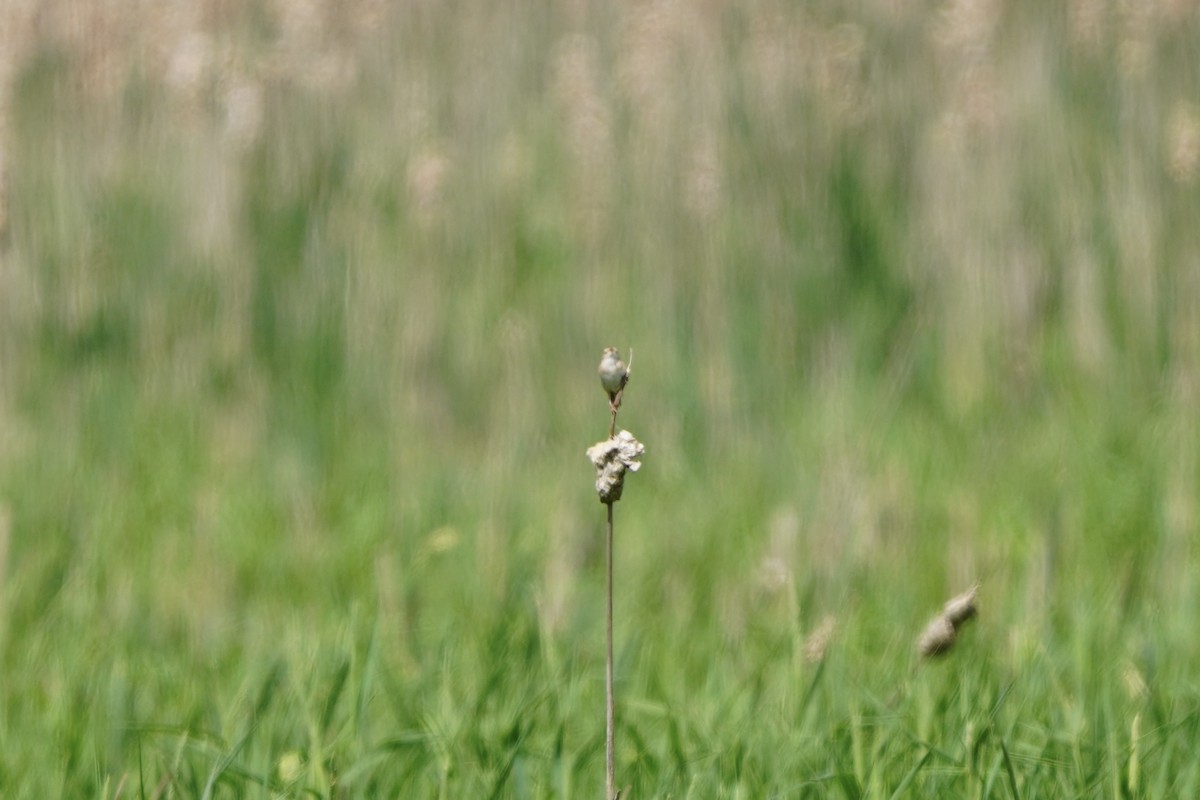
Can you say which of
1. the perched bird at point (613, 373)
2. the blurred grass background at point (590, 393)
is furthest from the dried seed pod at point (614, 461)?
the blurred grass background at point (590, 393)

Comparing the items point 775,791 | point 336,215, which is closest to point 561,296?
point 336,215

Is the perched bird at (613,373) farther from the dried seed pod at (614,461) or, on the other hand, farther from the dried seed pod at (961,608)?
the dried seed pod at (961,608)

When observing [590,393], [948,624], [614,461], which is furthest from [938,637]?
[590,393]

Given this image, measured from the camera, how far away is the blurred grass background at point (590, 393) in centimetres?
185

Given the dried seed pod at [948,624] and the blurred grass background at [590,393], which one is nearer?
the dried seed pod at [948,624]

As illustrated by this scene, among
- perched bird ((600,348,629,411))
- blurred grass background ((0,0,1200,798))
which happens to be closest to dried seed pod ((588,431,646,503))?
perched bird ((600,348,629,411))

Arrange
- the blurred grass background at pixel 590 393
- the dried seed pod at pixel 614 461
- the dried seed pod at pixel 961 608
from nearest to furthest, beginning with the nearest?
the dried seed pod at pixel 614 461, the dried seed pod at pixel 961 608, the blurred grass background at pixel 590 393

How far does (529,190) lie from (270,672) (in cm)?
252

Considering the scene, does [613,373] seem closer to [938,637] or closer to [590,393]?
[938,637]

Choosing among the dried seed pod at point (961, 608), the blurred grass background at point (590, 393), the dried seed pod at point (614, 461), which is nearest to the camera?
the dried seed pod at point (614, 461)

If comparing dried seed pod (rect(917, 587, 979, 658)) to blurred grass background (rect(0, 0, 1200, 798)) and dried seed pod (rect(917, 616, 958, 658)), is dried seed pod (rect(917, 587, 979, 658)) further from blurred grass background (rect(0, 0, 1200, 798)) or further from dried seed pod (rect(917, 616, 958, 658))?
blurred grass background (rect(0, 0, 1200, 798))

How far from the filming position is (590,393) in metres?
3.41

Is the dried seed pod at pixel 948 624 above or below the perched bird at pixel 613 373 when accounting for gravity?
below

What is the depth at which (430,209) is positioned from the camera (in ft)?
12.5
